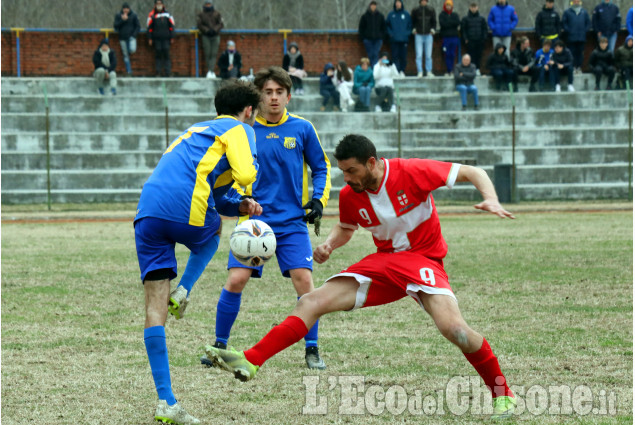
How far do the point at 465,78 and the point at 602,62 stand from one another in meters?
3.95

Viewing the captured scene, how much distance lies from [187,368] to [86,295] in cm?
335

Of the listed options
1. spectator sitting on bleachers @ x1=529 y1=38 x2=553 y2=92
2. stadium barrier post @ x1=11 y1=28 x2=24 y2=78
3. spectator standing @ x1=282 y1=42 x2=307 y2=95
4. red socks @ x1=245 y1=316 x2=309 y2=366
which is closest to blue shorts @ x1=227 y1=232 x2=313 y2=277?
red socks @ x1=245 y1=316 x2=309 y2=366

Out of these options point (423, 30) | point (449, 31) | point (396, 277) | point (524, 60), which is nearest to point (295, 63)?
point (423, 30)

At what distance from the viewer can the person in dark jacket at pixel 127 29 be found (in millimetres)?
27094

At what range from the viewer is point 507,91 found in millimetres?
26266

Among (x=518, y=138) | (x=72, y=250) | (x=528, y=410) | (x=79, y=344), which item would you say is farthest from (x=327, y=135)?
(x=528, y=410)

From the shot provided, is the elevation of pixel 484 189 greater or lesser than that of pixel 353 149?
lesser

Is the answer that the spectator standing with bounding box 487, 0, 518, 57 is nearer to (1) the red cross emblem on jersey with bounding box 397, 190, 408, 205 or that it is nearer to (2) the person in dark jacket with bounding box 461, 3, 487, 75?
(2) the person in dark jacket with bounding box 461, 3, 487, 75

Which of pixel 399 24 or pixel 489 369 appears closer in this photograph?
pixel 489 369

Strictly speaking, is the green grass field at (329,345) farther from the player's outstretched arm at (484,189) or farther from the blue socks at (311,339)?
the player's outstretched arm at (484,189)

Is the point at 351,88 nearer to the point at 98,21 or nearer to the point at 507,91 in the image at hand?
the point at 507,91

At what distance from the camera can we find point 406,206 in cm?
555

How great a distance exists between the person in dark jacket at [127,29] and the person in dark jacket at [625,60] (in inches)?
528

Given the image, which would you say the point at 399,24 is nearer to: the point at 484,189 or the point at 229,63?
the point at 229,63
